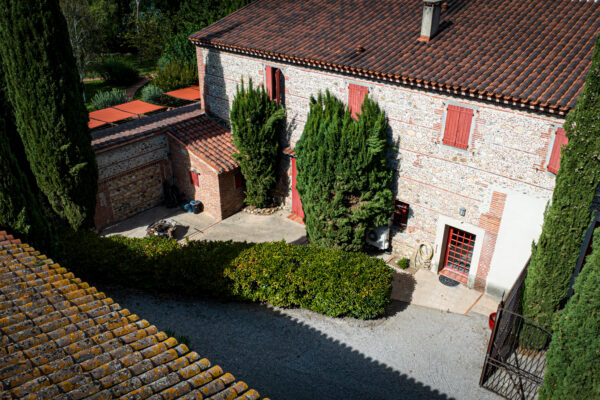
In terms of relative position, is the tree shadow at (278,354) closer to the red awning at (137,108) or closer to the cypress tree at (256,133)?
the cypress tree at (256,133)

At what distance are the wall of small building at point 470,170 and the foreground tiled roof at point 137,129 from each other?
6.03 metres

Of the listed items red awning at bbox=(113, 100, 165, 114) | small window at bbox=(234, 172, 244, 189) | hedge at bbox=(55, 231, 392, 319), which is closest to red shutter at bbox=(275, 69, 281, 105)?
small window at bbox=(234, 172, 244, 189)

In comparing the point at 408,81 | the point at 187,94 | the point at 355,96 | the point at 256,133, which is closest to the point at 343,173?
the point at 355,96

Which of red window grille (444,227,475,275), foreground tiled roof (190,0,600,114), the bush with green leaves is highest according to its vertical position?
foreground tiled roof (190,0,600,114)

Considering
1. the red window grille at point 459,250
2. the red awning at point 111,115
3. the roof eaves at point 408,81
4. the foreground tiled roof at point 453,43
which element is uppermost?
the foreground tiled roof at point 453,43

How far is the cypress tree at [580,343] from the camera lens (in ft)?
30.5

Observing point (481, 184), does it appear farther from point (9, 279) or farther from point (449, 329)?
point (9, 279)

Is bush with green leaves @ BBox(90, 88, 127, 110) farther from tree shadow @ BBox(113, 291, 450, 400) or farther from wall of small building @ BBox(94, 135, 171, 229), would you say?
tree shadow @ BBox(113, 291, 450, 400)

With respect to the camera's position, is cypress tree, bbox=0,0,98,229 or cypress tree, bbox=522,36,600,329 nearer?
cypress tree, bbox=522,36,600,329

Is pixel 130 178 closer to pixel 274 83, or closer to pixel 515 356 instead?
pixel 274 83

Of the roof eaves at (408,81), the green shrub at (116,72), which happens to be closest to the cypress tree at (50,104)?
the roof eaves at (408,81)

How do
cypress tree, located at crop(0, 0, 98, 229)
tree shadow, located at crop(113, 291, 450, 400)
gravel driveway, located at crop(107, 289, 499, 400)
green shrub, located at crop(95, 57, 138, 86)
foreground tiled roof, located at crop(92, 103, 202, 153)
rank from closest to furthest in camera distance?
1. tree shadow, located at crop(113, 291, 450, 400)
2. gravel driveway, located at crop(107, 289, 499, 400)
3. cypress tree, located at crop(0, 0, 98, 229)
4. foreground tiled roof, located at crop(92, 103, 202, 153)
5. green shrub, located at crop(95, 57, 138, 86)

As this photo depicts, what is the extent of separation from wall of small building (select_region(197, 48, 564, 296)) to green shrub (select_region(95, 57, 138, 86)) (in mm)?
22979

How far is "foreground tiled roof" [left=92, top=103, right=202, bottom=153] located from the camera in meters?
19.8
